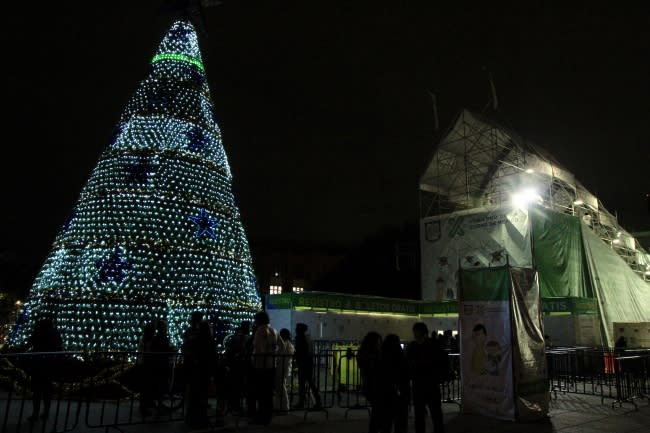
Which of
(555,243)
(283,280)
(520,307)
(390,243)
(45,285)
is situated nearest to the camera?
(520,307)

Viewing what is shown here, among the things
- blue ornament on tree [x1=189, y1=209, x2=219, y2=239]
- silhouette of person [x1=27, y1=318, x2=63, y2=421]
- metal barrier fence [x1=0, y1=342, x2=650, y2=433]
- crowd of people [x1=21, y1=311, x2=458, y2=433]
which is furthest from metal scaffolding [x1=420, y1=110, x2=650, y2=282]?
silhouette of person [x1=27, y1=318, x2=63, y2=421]

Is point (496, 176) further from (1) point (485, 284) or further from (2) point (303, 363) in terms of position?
(2) point (303, 363)

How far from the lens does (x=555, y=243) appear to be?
24594 millimetres

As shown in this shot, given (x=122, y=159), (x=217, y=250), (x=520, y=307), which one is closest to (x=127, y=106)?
(x=122, y=159)

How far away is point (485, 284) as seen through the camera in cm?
848

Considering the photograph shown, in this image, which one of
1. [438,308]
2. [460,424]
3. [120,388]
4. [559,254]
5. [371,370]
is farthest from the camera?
[438,308]

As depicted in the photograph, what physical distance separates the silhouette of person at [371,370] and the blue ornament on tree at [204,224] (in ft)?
19.4

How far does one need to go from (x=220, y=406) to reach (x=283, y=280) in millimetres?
51026

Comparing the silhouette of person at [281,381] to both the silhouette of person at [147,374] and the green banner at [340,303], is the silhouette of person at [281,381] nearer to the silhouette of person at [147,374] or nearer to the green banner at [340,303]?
the silhouette of person at [147,374]

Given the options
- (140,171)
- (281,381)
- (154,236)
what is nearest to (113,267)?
(154,236)

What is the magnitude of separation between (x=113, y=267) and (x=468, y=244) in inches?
831

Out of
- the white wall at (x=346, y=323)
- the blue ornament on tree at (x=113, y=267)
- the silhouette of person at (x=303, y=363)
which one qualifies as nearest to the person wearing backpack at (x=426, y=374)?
the silhouette of person at (x=303, y=363)

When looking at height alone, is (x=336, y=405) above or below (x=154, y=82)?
below

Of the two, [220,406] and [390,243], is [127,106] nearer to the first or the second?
[220,406]
